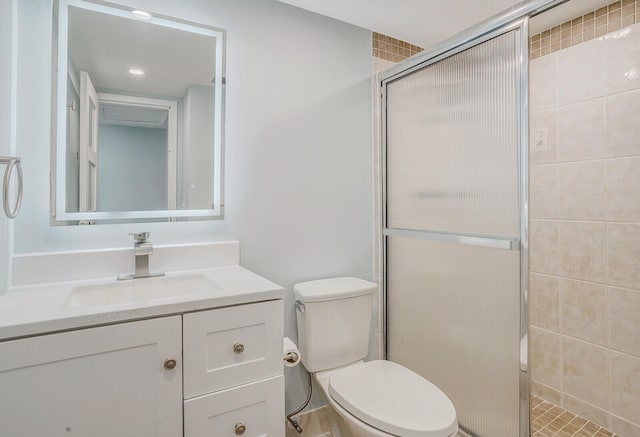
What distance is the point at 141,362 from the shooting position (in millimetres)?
939

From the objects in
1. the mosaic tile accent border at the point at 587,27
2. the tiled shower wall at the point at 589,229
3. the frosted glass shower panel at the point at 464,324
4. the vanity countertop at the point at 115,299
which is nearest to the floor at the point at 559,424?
the tiled shower wall at the point at 589,229

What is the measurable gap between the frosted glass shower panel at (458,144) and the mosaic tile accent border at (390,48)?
0.24m

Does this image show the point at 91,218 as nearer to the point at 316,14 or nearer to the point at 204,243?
the point at 204,243

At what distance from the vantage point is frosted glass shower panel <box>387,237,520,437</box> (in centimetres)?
133

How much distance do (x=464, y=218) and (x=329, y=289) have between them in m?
0.67

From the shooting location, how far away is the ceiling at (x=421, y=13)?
1678mm

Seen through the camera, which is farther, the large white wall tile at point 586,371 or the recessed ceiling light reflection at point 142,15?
the large white wall tile at point 586,371

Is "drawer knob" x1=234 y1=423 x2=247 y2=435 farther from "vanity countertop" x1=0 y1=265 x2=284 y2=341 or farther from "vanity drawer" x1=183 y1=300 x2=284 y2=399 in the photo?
"vanity countertop" x1=0 y1=265 x2=284 y2=341

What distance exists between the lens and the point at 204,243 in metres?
1.49

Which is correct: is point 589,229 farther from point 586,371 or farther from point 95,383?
point 95,383

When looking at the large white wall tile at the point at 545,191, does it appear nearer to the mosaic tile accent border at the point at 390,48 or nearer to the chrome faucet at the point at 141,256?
the mosaic tile accent border at the point at 390,48

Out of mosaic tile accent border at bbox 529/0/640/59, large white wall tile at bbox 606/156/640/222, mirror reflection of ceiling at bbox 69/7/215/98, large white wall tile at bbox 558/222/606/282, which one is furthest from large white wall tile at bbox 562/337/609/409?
mirror reflection of ceiling at bbox 69/7/215/98

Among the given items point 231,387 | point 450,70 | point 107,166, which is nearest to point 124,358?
point 231,387

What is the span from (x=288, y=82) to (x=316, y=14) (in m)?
0.41
